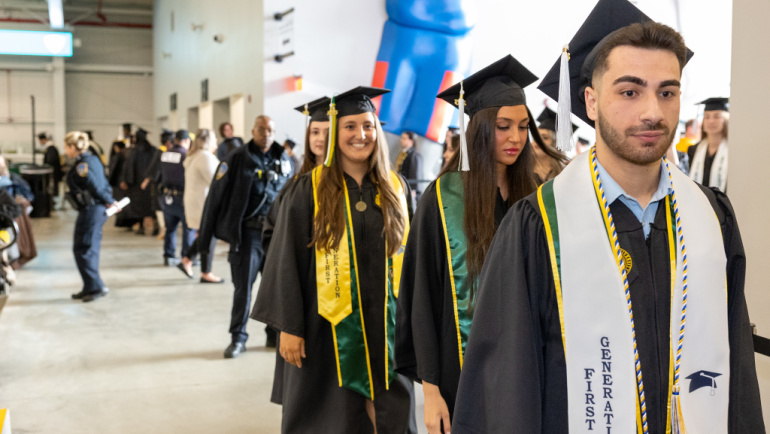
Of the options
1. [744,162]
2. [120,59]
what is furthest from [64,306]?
[120,59]

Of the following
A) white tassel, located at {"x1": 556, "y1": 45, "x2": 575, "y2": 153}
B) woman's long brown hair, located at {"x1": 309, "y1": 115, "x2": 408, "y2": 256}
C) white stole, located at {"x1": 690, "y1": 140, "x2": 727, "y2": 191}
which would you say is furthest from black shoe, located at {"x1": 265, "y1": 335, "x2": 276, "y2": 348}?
white tassel, located at {"x1": 556, "y1": 45, "x2": 575, "y2": 153}

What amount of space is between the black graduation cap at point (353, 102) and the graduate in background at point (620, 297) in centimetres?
164

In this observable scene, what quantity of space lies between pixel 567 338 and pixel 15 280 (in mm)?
7547

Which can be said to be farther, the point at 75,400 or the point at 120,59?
the point at 120,59

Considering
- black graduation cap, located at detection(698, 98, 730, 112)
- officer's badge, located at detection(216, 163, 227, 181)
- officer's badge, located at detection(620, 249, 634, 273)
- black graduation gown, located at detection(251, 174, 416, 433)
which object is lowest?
black graduation gown, located at detection(251, 174, 416, 433)

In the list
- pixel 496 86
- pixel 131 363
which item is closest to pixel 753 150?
pixel 496 86

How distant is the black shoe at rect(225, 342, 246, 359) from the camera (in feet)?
16.1

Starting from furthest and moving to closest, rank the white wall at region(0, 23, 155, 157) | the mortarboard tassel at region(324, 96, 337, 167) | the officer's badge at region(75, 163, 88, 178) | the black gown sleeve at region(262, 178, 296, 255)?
the white wall at region(0, 23, 155, 157) < the officer's badge at region(75, 163, 88, 178) < the black gown sleeve at region(262, 178, 296, 255) < the mortarboard tassel at region(324, 96, 337, 167)

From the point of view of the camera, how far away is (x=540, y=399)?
135cm

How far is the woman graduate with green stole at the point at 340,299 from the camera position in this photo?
109 inches

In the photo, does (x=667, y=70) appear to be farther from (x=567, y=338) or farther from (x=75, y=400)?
(x=75, y=400)

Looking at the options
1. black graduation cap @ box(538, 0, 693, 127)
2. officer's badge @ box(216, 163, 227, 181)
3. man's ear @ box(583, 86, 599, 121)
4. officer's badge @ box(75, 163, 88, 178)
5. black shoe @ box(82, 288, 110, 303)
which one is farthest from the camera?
black shoe @ box(82, 288, 110, 303)

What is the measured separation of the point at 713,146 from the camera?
212 inches

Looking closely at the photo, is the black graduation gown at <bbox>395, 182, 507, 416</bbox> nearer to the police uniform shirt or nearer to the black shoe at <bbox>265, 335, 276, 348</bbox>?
the black shoe at <bbox>265, 335, 276, 348</bbox>
